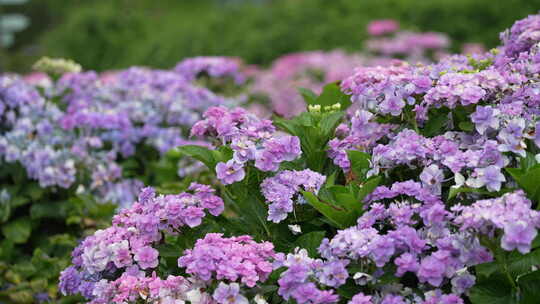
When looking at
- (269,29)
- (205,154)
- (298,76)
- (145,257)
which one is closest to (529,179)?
(205,154)

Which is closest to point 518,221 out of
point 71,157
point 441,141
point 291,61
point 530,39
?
point 441,141

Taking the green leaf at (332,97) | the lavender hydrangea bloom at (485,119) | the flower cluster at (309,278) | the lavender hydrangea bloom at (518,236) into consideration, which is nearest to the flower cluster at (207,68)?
the green leaf at (332,97)

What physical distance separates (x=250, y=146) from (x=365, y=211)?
0.41 meters

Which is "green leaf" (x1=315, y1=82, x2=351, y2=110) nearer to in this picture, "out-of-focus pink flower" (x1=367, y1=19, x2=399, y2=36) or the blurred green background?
"out-of-focus pink flower" (x1=367, y1=19, x2=399, y2=36)

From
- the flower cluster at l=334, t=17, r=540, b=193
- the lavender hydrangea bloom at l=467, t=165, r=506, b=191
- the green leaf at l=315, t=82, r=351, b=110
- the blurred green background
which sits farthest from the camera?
the blurred green background

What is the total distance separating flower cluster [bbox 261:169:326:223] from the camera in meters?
2.17

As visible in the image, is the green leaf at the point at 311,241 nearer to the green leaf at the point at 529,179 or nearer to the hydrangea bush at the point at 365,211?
the hydrangea bush at the point at 365,211

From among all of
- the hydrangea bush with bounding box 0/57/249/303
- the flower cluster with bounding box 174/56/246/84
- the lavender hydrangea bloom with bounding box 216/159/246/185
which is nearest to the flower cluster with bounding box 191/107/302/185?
the lavender hydrangea bloom with bounding box 216/159/246/185

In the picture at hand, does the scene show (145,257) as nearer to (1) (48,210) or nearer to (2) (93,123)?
(1) (48,210)

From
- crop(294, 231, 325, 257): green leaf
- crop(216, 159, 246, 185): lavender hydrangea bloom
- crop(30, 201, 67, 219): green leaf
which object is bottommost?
crop(30, 201, 67, 219): green leaf

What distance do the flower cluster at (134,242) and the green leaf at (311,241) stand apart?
281mm

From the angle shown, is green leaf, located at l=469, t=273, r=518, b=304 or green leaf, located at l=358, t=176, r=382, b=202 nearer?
green leaf, located at l=469, t=273, r=518, b=304

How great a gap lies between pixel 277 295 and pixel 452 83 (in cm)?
85

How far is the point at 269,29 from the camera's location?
9.59 m
